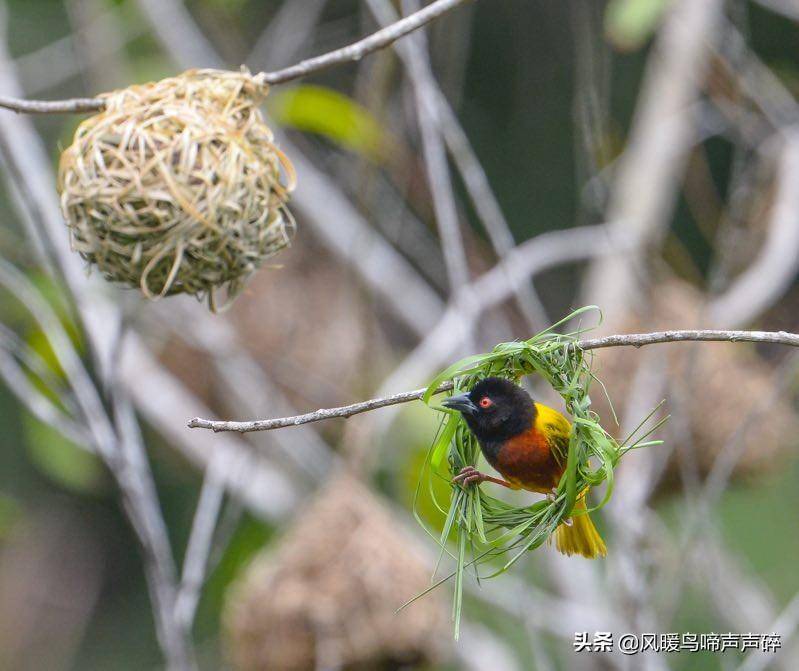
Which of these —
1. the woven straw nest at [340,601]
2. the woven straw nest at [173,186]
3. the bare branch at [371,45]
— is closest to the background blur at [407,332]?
the woven straw nest at [340,601]

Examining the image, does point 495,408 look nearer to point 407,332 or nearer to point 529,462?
point 529,462

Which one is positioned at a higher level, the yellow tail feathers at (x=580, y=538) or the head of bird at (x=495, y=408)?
the head of bird at (x=495, y=408)

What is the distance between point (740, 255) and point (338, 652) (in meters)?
3.23

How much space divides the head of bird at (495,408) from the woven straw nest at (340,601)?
1.36 metres

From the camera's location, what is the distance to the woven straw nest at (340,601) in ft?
10.5

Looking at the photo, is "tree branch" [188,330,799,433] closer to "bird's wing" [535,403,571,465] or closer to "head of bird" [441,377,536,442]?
"head of bird" [441,377,536,442]

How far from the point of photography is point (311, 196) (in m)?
5.50

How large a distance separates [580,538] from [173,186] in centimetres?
107

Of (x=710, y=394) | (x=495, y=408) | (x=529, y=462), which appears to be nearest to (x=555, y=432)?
(x=529, y=462)

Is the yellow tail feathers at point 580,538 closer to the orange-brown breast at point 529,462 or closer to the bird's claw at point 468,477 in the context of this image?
the orange-brown breast at point 529,462

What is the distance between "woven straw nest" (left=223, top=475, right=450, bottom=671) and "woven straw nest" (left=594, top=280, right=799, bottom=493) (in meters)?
1.13

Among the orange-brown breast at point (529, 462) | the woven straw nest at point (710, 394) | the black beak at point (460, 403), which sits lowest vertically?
the woven straw nest at point (710, 394)

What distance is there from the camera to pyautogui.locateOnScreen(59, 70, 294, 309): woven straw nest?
2.14 m

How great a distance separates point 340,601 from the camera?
3.21 metres
